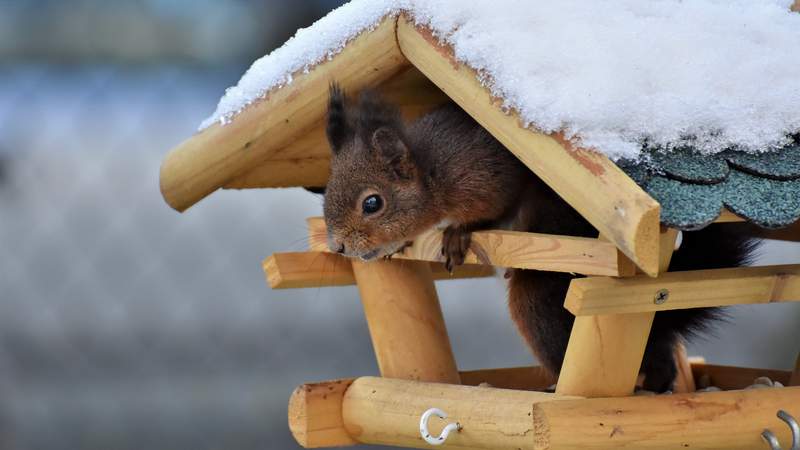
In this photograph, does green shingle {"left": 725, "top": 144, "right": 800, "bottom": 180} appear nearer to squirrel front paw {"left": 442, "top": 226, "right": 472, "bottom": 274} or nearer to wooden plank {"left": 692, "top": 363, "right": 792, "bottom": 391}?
squirrel front paw {"left": 442, "top": 226, "right": 472, "bottom": 274}

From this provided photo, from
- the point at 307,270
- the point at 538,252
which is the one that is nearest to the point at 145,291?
the point at 307,270

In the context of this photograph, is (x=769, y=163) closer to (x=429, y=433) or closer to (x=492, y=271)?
(x=429, y=433)

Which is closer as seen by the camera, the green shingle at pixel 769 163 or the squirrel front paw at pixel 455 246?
the green shingle at pixel 769 163

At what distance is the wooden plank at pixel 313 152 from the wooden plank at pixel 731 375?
23.6 inches

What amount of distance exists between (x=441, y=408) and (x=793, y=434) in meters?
0.41

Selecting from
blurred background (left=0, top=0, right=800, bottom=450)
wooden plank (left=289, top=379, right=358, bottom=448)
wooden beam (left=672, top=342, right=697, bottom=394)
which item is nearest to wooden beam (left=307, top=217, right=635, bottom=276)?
wooden plank (left=289, top=379, right=358, bottom=448)

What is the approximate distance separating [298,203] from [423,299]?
1175 mm

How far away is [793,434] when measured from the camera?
1.22 meters

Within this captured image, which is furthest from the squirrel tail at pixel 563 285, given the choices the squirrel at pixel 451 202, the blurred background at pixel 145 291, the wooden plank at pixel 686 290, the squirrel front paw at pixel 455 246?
the blurred background at pixel 145 291

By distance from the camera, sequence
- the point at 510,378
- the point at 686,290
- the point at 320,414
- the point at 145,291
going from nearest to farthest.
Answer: the point at 686,290
the point at 320,414
the point at 510,378
the point at 145,291

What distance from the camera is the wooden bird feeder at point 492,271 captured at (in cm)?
111

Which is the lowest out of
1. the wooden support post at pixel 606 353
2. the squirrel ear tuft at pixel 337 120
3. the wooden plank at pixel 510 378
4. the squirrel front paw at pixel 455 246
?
the wooden support post at pixel 606 353

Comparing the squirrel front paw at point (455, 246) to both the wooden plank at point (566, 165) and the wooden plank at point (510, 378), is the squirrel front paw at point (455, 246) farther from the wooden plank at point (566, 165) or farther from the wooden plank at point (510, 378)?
the wooden plank at point (510, 378)

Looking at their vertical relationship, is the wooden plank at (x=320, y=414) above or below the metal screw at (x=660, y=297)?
above
